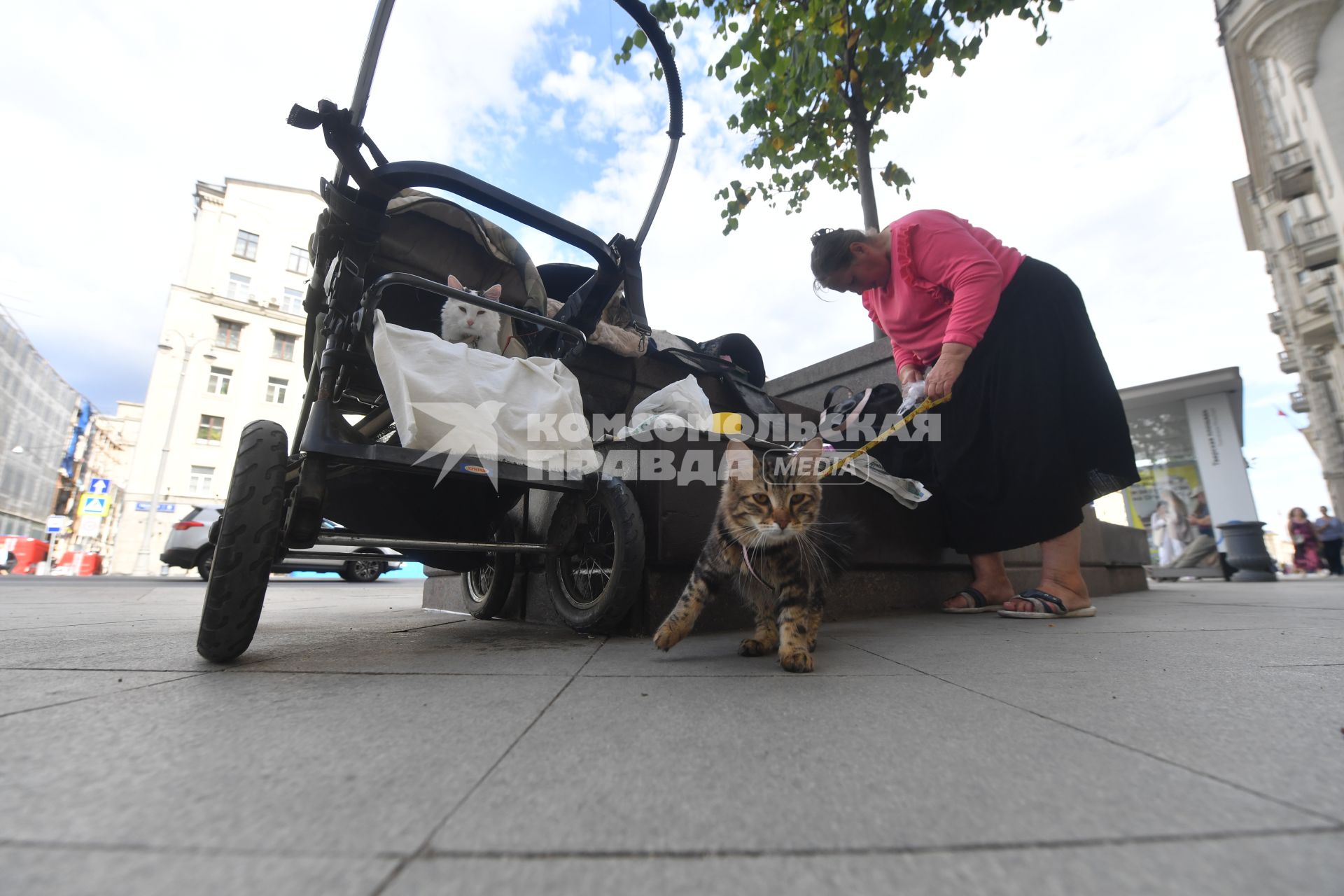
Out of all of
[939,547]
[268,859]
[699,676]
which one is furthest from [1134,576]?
[268,859]

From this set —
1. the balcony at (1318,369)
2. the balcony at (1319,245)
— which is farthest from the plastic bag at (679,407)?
the balcony at (1318,369)

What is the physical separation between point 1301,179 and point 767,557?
21887mm

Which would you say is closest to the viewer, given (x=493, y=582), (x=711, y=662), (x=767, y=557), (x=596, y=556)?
(x=711, y=662)

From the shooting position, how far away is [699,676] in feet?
5.03

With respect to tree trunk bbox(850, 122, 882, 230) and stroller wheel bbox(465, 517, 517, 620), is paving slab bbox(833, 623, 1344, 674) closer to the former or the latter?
stroller wheel bbox(465, 517, 517, 620)

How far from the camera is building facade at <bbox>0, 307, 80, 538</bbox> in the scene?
2939cm

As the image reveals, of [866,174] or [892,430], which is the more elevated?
[866,174]

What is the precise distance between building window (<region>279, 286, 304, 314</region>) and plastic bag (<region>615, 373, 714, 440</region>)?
2688 centimetres

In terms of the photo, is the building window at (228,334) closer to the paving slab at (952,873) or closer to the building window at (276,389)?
the building window at (276,389)

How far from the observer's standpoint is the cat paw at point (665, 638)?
1.81 metres

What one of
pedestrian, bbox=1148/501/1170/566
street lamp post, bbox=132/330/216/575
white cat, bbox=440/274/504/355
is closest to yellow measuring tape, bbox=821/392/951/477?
white cat, bbox=440/274/504/355

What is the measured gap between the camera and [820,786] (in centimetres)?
76

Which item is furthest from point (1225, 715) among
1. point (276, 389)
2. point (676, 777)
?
point (276, 389)

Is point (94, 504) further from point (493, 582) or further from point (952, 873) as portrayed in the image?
point (952, 873)
